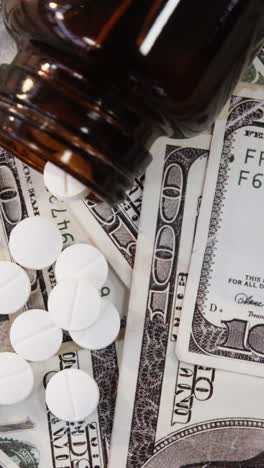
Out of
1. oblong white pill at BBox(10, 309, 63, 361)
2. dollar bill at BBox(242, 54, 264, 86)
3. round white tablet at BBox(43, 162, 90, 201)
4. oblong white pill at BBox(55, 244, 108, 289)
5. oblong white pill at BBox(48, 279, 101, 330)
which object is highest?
dollar bill at BBox(242, 54, 264, 86)

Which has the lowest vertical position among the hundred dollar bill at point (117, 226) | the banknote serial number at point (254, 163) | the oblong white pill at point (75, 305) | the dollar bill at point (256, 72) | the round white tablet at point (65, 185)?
the oblong white pill at point (75, 305)

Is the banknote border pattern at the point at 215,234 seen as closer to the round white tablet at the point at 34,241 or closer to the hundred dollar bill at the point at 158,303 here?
the hundred dollar bill at the point at 158,303

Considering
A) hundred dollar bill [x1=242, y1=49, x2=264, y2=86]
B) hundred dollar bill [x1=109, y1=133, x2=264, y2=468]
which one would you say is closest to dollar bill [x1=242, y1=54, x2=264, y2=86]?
hundred dollar bill [x1=242, y1=49, x2=264, y2=86]

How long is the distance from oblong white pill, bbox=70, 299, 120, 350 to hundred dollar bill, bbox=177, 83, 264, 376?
0.07m

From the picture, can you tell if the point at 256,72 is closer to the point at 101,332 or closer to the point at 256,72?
the point at 256,72

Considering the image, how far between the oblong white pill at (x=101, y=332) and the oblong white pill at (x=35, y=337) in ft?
0.07

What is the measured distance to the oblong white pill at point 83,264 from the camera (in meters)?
0.68

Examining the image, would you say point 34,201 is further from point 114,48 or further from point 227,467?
point 227,467

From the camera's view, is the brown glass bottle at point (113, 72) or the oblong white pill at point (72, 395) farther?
the oblong white pill at point (72, 395)

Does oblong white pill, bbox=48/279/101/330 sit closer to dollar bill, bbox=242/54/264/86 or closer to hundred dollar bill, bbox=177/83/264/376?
hundred dollar bill, bbox=177/83/264/376

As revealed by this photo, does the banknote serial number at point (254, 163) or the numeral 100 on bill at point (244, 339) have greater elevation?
the banknote serial number at point (254, 163)

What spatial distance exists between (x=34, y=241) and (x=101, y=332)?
0.12m

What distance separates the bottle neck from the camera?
1.70ft

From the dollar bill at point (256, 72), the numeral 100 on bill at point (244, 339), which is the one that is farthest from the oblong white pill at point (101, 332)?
the dollar bill at point (256, 72)
